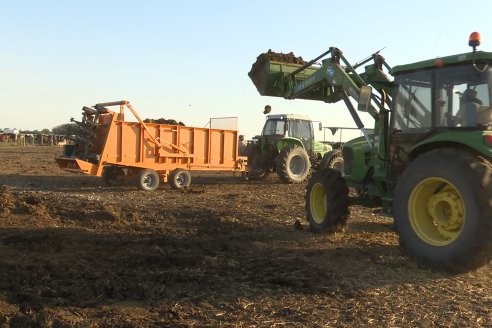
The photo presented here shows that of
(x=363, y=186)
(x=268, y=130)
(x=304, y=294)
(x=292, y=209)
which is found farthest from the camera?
(x=268, y=130)

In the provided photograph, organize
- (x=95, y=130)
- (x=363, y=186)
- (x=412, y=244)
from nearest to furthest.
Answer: (x=412, y=244) → (x=363, y=186) → (x=95, y=130)

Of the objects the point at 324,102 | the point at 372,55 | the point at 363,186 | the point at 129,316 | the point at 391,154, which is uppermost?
the point at 372,55

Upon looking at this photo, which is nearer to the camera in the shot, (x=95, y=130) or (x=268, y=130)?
(x=95, y=130)

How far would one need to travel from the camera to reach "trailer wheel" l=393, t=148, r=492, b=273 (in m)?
4.46

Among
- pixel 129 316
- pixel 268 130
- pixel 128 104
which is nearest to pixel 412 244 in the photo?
pixel 129 316

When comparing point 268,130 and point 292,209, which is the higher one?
point 268,130

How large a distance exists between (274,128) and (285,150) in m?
1.33

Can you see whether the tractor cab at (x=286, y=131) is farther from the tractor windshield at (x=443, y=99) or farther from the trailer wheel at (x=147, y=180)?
the tractor windshield at (x=443, y=99)

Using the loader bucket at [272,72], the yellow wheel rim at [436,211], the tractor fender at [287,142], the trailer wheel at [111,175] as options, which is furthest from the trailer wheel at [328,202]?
the tractor fender at [287,142]

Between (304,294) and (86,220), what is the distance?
16.7 feet

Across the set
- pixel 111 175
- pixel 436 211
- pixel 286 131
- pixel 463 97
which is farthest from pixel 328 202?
pixel 286 131

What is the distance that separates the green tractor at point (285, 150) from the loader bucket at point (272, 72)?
6.13m

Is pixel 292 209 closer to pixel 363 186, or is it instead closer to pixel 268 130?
pixel 363 186

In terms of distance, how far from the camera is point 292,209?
10.1 meters
